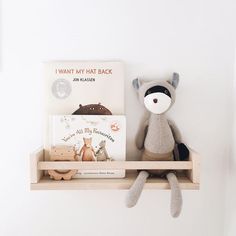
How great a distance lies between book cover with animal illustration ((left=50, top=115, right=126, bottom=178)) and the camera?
31.9 inches

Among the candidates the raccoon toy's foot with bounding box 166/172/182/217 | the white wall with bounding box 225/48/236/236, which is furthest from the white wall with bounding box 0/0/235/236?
the raccoon toy's foot with bounding box 166/172/182/217

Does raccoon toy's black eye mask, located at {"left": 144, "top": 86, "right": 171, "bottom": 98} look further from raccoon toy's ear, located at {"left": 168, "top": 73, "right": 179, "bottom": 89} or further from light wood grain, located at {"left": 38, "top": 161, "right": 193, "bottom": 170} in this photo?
light wood grain, located at {"left": 38, "top": 161, "right": 193, "bottom": 170}

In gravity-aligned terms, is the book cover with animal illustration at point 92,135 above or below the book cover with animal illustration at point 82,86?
below

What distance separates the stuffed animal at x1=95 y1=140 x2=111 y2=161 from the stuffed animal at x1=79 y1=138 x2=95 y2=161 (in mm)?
12

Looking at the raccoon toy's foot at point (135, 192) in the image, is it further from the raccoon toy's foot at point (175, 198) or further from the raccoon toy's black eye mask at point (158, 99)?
the raccoon toy's black eye mask at point (158, 99)

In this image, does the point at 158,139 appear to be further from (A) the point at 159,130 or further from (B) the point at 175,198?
(B) the point at 175,198

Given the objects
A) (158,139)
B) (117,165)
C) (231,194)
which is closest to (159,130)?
(158,139)

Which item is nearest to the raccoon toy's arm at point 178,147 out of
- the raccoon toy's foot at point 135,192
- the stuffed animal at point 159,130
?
the stuffed animal at point 159,130

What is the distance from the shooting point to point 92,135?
0.81 meters

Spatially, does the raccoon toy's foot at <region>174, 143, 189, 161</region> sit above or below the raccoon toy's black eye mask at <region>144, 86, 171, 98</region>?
below

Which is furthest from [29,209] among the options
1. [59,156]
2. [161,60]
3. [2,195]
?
[161,60]

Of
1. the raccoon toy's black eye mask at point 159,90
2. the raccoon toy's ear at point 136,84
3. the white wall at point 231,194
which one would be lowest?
the white wall at point 231,194

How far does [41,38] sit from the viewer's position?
0.85 metres

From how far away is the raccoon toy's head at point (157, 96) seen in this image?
79cm
